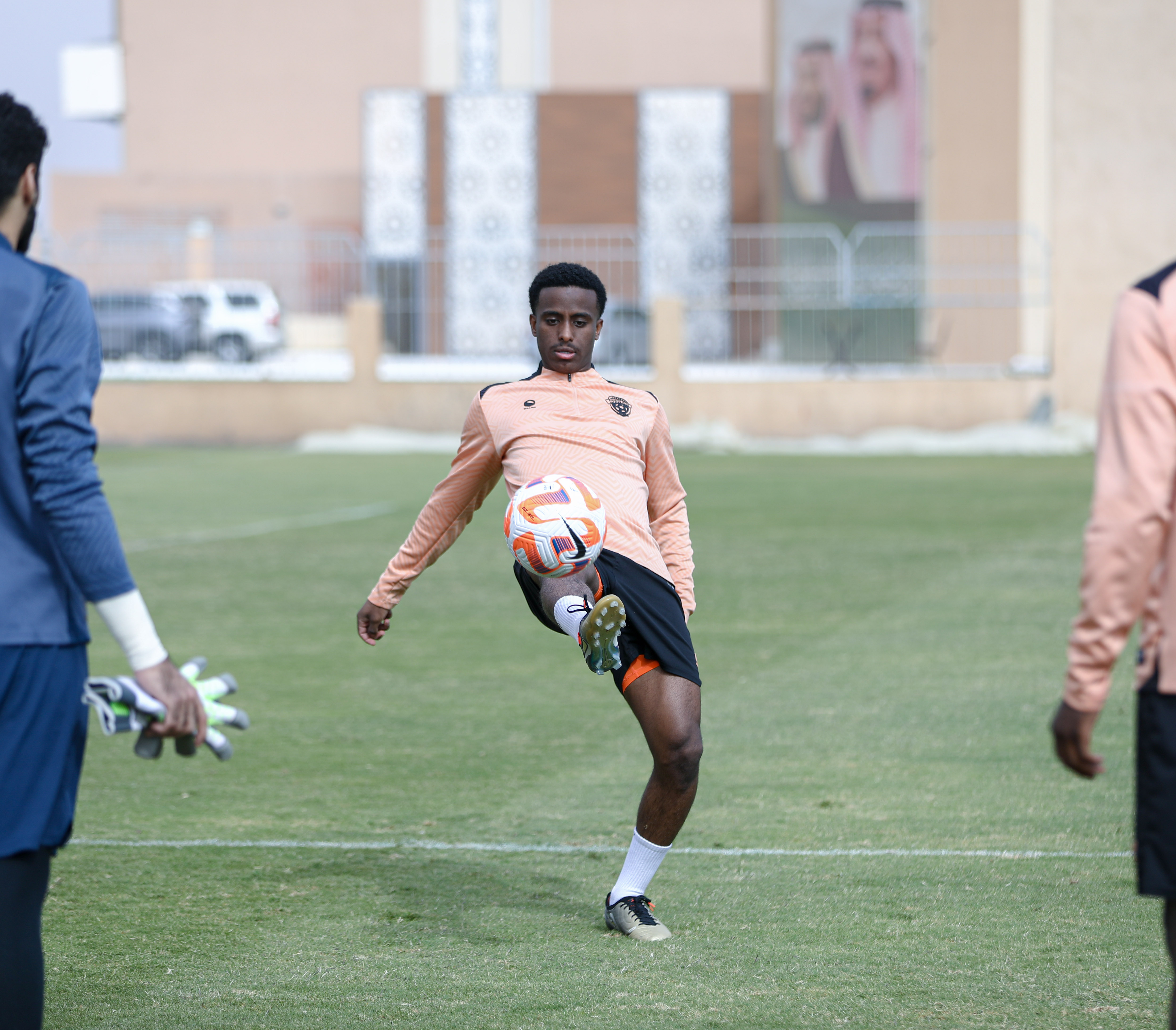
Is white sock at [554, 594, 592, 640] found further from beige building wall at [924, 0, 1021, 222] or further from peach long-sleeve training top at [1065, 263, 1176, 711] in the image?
beige building wall at [924, 0, 1021, 222]

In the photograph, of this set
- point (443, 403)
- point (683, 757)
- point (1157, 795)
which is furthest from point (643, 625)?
point (443, 403)

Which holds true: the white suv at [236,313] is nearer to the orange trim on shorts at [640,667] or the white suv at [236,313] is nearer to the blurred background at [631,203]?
the blurred background at [631,203]

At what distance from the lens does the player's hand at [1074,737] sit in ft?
9.86

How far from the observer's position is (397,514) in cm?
1764

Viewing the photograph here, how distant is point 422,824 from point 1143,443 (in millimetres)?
3827

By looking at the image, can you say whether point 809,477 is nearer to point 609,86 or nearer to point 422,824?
point 422,824

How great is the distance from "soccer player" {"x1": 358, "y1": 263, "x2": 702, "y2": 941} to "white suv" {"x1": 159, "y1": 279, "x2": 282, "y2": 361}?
2806 cm

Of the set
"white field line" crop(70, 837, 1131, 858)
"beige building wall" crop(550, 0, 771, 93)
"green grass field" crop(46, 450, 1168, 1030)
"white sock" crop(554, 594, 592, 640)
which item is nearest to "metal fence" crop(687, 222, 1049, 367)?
"green grass field" crop(46, 450, 1168, 1030)

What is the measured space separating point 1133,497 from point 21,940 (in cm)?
208

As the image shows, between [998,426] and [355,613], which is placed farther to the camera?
[998,426]

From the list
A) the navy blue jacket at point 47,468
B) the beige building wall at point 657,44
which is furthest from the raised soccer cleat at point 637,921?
the beige building wall at point 657,44

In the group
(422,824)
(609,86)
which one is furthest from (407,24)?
(422,824)

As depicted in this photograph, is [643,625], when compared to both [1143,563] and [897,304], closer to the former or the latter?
[1143,563]

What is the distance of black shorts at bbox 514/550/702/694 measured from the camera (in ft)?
15.4
